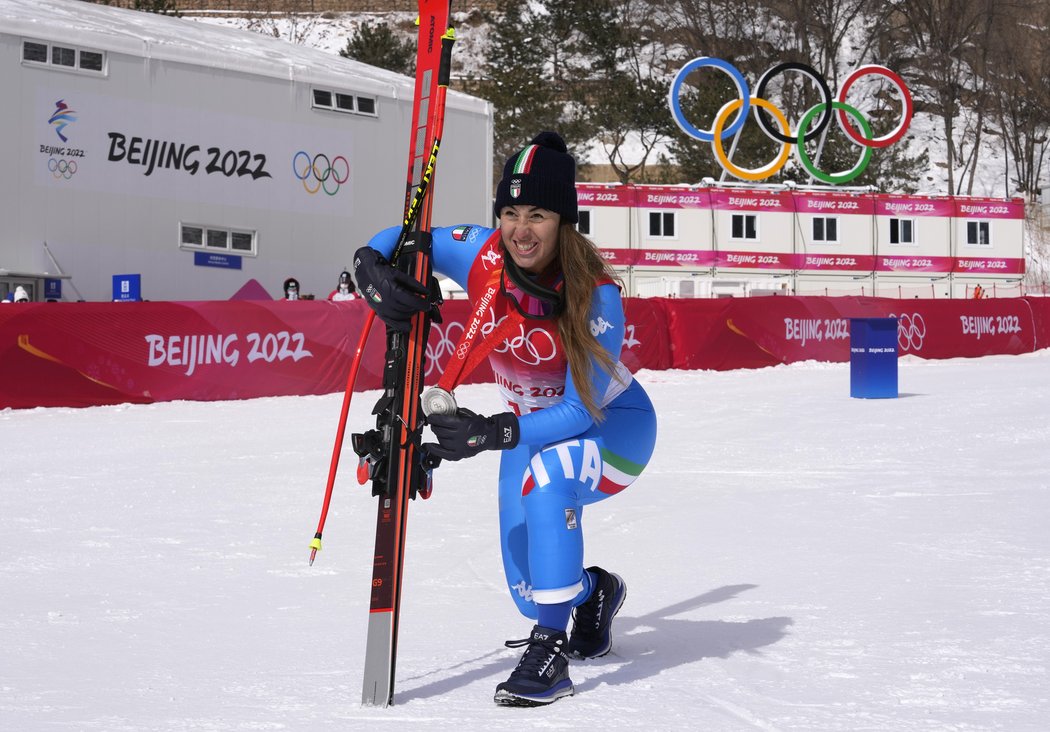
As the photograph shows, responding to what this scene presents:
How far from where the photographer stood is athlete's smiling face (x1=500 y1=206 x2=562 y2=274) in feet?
12.7

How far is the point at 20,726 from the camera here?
11.2 ft

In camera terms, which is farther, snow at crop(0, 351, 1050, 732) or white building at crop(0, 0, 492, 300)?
white building at crop(0, 0, 492, 300)

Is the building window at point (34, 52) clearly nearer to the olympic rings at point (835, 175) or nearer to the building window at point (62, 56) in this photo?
the building window at point (62, 56)

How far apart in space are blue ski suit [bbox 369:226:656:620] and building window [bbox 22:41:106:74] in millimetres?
17129

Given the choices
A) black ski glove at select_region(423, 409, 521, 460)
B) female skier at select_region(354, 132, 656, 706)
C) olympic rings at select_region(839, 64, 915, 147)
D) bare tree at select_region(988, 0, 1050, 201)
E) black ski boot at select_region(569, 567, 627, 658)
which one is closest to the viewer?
black ski glove at select_region(423, 409, 521, 460)

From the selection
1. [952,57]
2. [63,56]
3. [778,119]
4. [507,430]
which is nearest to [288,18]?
[952,57]

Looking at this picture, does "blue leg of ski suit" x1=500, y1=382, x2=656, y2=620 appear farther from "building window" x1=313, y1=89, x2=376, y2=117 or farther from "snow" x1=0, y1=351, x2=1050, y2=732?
"building window" x1=313, y1=89, x2=376, y2=117

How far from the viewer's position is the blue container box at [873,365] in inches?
608

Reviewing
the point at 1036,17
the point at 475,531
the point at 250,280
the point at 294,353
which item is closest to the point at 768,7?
the point at 1036,17

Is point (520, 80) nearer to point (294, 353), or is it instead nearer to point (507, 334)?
point (294, 353)

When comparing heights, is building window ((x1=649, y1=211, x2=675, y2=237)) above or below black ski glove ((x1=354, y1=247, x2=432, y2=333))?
above

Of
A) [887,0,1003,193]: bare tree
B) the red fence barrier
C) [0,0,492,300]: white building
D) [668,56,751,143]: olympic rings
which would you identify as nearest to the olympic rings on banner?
[0,0,492,300]: white building

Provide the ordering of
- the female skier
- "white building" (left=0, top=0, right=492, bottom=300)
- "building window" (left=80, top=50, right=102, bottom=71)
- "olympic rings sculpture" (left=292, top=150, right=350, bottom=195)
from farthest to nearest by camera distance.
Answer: "olympic rings sculpture" (left=292, top=150, right=350, bottom=195)
"building window" (left=80, top=50, right=102, bottom=71)
"white building" (left=0, top=0, right=492, bottom=300)
the female skier

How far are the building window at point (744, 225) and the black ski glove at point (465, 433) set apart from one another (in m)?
37.1
